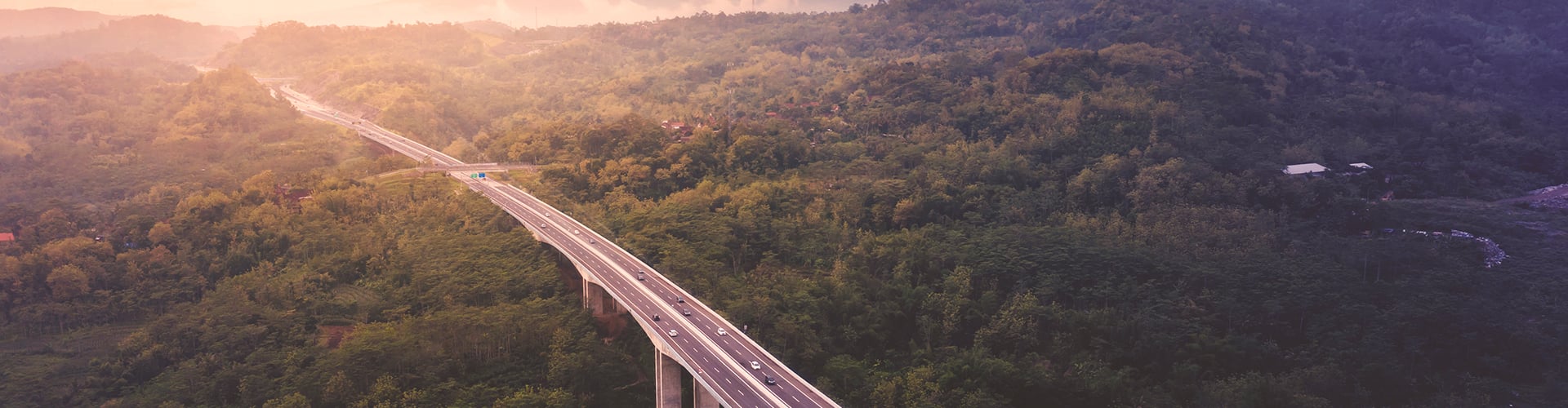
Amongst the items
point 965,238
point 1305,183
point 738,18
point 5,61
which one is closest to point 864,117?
point 965,238

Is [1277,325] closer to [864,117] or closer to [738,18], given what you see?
[864,117]

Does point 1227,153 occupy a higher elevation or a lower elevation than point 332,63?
lower

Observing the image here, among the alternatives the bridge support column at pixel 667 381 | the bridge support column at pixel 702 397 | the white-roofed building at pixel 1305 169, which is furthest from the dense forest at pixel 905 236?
the bridge support column at pixel 702 397

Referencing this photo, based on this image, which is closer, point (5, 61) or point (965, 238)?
point (965, 238)

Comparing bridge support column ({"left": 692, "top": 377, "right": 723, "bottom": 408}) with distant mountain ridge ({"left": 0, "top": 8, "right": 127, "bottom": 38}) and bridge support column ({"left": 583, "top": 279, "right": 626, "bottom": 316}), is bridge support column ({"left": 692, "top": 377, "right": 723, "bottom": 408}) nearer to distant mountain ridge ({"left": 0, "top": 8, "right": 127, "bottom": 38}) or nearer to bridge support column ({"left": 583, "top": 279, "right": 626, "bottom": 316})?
bridge support column ({"left": 583, "top": 279, "right": 626, "bottom": 316})

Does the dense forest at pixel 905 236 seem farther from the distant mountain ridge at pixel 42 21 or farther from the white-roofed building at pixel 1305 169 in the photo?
the distant mountain ridge at pixel 42 21

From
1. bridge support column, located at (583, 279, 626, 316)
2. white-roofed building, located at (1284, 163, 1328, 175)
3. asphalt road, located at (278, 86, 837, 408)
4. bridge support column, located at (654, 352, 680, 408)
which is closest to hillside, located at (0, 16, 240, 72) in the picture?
asphalt road, located at (278, 86, 837, 408)
